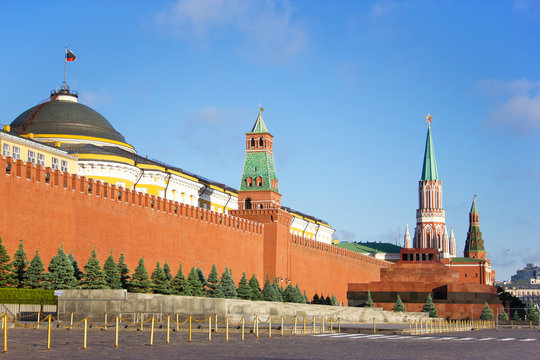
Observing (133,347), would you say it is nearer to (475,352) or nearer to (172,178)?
(475,352)

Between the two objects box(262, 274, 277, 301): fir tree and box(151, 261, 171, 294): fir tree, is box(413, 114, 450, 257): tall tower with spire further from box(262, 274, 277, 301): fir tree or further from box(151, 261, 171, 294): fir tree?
box(151, 261, 171, 294): fir tree

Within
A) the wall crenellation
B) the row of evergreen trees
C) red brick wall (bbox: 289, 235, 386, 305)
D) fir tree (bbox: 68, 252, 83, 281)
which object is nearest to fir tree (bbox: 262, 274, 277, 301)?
the row of evergreen trees

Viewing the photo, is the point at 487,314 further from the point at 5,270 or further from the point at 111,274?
the point at 5,270

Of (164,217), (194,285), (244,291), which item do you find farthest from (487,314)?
(194,285)

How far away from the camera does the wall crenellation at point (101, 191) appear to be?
29.9m

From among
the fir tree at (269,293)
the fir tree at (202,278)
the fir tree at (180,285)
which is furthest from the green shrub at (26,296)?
the fir tree at (269,293)

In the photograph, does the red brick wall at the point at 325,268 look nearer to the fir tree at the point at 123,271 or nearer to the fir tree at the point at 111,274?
the fir tree at the point at 123,271

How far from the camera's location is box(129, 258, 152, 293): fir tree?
31.5 m

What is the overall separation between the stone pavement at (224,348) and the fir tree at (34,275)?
5.75 metres

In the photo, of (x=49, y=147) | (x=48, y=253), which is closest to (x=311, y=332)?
(x=48, y=253)

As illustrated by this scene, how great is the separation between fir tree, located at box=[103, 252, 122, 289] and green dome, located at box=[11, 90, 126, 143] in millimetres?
16002

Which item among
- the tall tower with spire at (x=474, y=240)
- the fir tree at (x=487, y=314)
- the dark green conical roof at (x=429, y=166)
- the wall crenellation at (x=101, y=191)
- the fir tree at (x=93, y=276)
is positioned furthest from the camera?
the tall tower with spire at (x=474, y=240)

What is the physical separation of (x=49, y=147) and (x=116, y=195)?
7697 millimetres

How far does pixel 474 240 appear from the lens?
109 m
